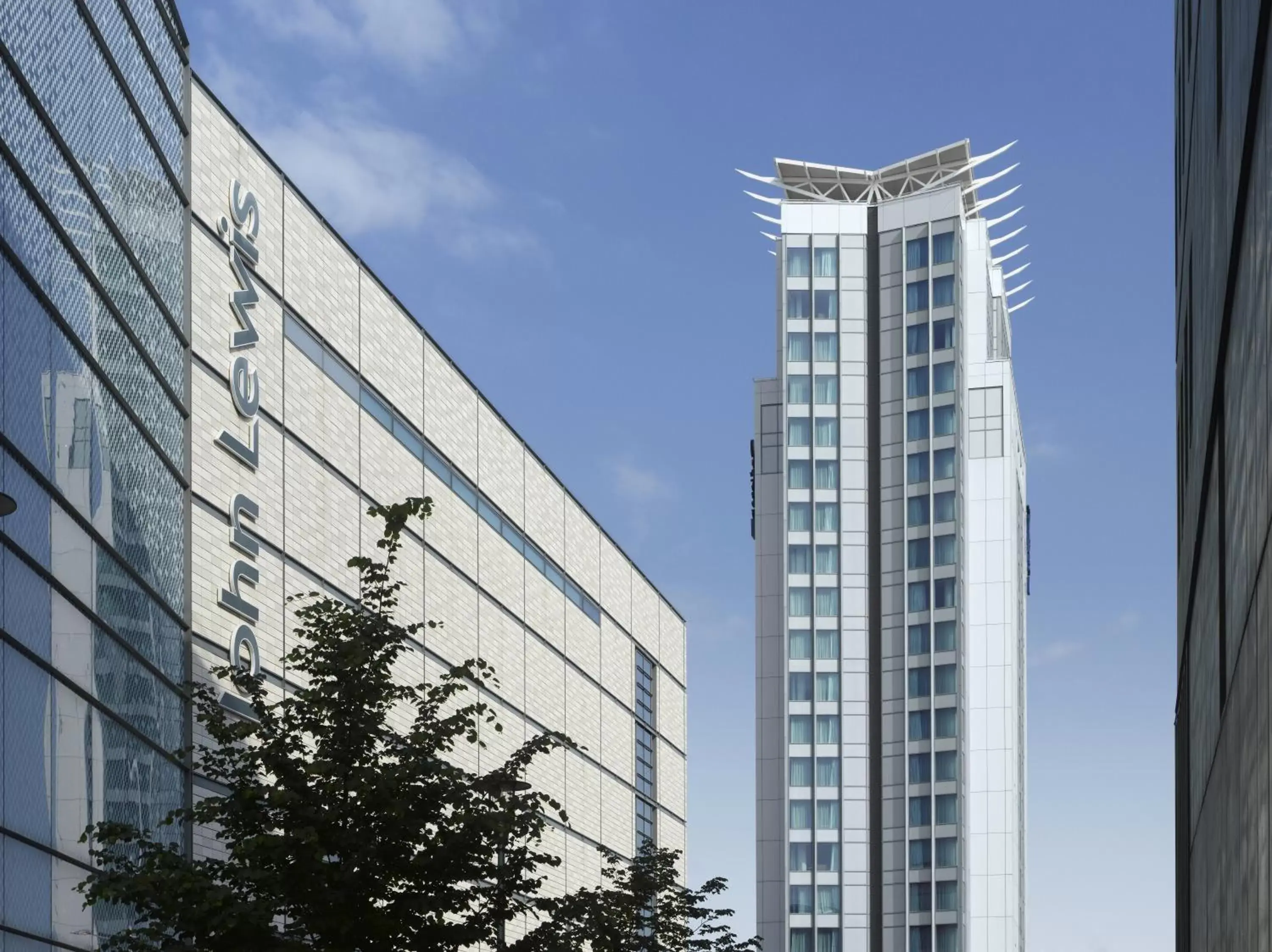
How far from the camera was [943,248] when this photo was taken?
111 m

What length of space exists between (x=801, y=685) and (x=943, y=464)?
14.9 m

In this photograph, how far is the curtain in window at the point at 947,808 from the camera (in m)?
104

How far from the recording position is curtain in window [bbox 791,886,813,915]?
347ft

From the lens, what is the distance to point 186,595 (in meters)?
28.9

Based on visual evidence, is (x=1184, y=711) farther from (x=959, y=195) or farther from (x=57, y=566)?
(x=959, y=195)

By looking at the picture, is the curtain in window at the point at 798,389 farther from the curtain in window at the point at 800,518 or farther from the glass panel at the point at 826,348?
the curtain in window at the point at 800,518

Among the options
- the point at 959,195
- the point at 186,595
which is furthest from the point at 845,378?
the point at 186,595

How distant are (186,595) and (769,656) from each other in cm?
8482

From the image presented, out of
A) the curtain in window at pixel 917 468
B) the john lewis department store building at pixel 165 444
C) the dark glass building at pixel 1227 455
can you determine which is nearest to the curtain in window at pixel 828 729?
the curtain in window at pixel 917 468

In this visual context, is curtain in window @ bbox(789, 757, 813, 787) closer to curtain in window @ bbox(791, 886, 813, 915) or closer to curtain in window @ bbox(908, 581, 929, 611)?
curtain in window @ bbox(791, 886, 813, 915)

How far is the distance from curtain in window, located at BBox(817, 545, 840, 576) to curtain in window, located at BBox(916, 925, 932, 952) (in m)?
20.3

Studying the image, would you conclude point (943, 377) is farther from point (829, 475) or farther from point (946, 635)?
point (946, 635)

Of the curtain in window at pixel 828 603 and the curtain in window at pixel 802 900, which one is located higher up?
the curtain in window at pixel 828 603

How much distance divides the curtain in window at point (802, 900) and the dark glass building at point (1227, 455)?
72.4 meters
